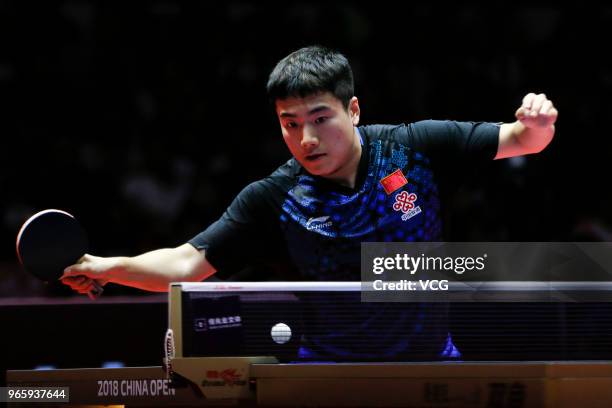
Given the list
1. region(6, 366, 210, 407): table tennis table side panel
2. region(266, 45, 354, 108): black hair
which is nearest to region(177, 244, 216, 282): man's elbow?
region(266, 45, 354, 108): black hair

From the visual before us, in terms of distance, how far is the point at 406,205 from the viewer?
3189 millimetres

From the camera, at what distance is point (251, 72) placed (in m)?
8.36

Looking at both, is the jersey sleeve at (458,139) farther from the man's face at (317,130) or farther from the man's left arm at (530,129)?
the man's face at (317,130)

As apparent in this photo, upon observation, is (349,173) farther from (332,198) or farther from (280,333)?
(280,333)

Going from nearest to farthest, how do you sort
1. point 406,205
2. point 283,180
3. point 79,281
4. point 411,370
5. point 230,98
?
1. point 411,370
2. point 79,281
3. point 406,205
4. point 283,180
5. point 230,98

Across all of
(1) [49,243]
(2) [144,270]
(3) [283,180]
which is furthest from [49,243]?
(3) [283,180]

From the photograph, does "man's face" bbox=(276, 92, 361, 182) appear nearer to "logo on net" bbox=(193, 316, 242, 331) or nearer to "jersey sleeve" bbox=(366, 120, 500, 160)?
"jersey sleeve" bbox=(366, 120, 500, 160)

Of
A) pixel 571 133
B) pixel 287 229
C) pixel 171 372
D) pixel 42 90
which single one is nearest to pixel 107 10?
pixel 42 90

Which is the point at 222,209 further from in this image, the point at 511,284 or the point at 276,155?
the point at 511,284

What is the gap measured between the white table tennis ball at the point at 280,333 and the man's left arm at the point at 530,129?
0.98 metres

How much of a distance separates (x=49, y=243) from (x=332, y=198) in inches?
38.5

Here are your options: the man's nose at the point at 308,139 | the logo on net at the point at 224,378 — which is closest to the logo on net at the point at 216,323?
the logo on net at the point at 224,378

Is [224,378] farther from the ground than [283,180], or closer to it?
closer to it

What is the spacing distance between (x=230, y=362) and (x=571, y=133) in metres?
5.76
